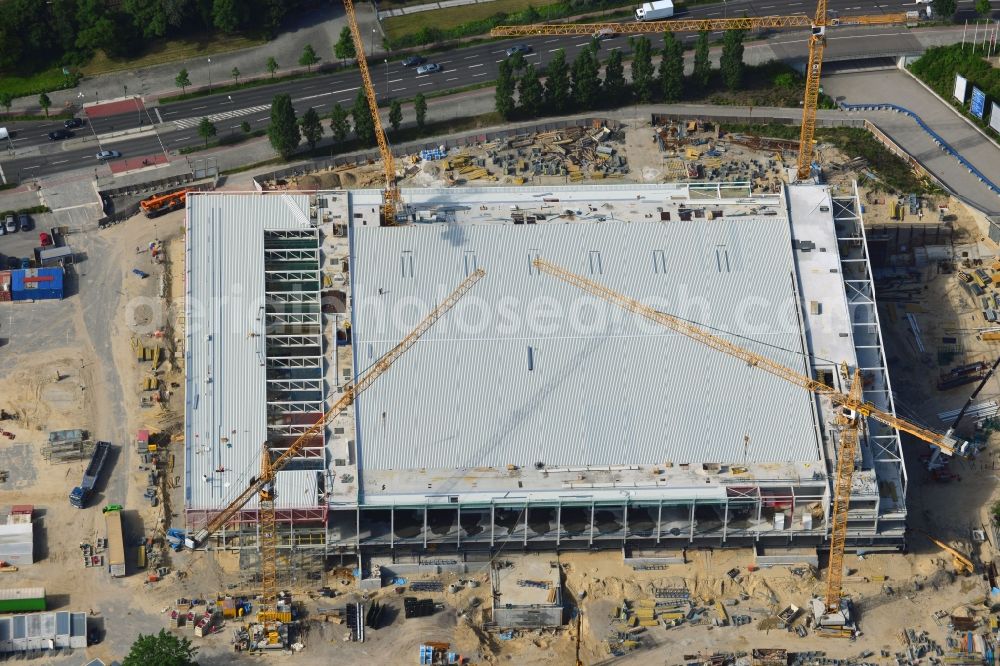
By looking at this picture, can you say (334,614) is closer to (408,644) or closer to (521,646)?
(408,644)

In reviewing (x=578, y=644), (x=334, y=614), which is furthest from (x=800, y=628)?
(x=334, y=614)

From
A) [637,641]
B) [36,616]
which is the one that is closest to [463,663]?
[637,641]

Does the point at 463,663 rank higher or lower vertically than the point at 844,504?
lower

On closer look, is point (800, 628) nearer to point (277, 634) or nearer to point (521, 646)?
point (521, 646)

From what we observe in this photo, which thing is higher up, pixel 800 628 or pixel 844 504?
pixel 844 504

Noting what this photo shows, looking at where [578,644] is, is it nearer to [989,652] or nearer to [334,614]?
[334,614]
